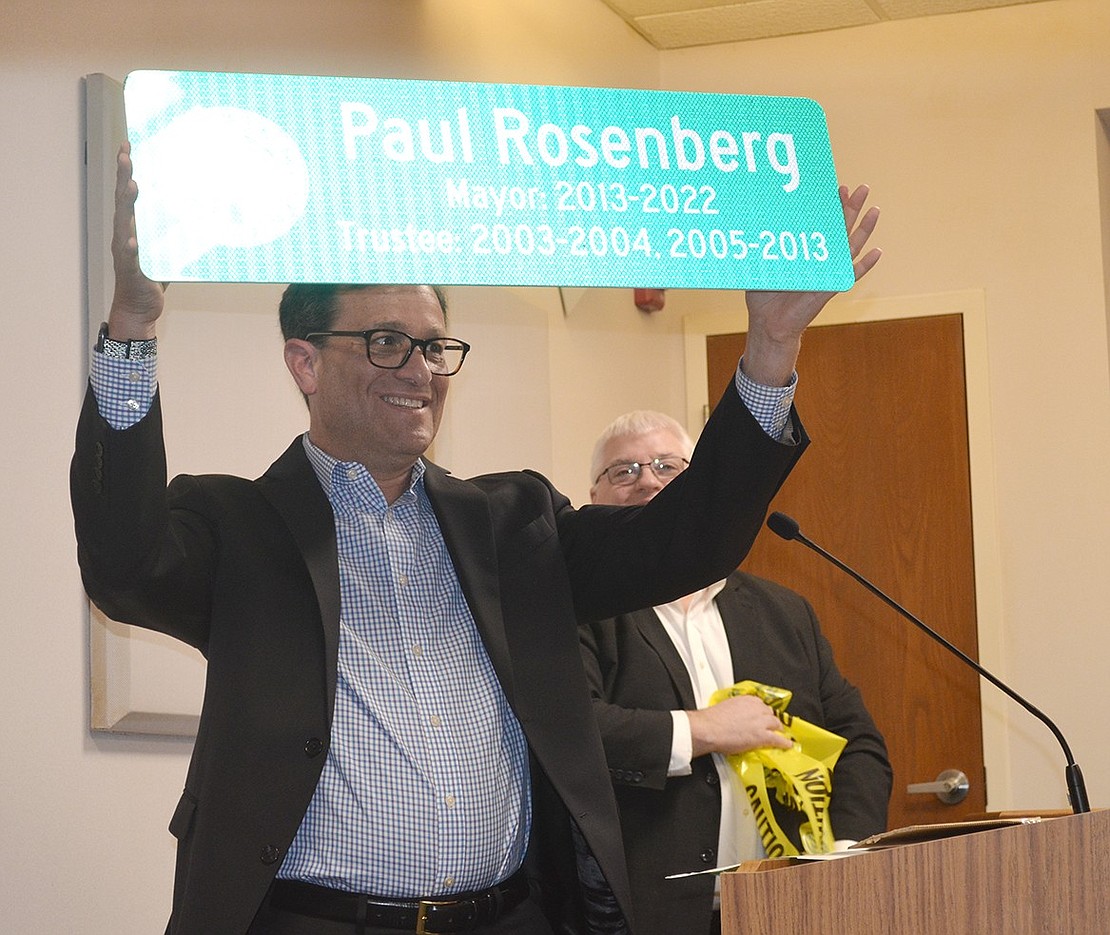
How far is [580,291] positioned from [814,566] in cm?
111

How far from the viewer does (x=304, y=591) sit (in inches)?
77.9

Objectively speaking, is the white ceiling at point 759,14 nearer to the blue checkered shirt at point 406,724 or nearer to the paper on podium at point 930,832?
the blue checkered shirt at point 406,724

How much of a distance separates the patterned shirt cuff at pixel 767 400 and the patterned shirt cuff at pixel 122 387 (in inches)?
28.5

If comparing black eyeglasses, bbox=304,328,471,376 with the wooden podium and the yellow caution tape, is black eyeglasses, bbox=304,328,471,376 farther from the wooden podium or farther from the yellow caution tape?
the yellow caution tape

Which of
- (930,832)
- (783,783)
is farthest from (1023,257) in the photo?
(930,832)

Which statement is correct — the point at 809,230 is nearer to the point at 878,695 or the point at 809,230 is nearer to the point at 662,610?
the point at 662,610

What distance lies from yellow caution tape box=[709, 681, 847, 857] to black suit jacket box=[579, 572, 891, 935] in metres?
0.04

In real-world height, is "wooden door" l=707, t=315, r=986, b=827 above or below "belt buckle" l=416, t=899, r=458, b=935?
above

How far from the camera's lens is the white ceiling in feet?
14.4

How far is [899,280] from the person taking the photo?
4621mm

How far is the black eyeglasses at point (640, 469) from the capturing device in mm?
3170

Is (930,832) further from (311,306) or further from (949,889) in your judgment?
(311,306)

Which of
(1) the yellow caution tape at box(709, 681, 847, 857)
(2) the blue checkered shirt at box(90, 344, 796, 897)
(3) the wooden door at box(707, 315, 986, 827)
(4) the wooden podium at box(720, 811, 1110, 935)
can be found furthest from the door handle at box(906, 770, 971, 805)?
(4) the wooden podium at box(720, 811, 1110, 935)

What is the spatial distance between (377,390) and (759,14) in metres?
2.85
